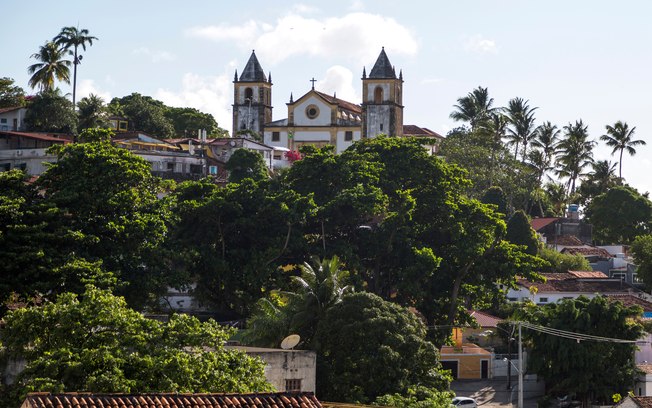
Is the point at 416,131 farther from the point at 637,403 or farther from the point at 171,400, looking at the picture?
the point at 171,400

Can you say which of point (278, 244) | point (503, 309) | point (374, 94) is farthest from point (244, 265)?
point (374, 94)

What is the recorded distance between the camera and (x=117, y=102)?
124250mm

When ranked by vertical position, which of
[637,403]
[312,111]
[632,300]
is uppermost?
[312,111]

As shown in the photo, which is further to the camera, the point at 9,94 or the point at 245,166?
the point at 9,94

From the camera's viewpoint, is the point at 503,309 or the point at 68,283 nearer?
the point at 68,283

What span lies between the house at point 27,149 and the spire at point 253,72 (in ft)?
123

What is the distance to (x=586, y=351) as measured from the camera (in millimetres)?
55906

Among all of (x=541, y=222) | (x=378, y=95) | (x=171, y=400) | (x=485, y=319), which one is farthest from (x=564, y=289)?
(x=171, y=400)

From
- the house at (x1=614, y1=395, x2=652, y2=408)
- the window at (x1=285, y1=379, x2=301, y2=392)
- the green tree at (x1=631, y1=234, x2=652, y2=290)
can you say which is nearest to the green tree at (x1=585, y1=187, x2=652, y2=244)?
the green tree at (x1=631, y1=234, x2=652, y2=290)

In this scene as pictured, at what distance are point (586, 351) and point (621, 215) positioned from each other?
45.5 metres

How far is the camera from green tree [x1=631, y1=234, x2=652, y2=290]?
8244 centimetres

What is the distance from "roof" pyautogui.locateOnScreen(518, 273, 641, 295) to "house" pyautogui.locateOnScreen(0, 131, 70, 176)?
32003 millimetres

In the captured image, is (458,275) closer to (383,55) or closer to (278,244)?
(278,244)

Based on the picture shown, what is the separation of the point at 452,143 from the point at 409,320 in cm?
6017
